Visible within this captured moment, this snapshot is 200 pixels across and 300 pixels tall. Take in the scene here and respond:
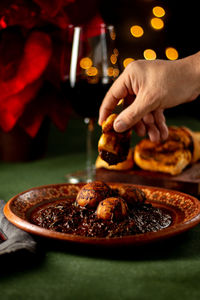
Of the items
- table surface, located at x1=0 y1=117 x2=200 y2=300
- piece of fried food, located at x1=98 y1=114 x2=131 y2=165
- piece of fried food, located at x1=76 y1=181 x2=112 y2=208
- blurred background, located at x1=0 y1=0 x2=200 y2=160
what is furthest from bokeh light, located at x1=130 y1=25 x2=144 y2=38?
table surface, located at x1=0 y1=117 x2=200 y2=300

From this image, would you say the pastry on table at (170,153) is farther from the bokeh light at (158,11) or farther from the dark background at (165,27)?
the bokeh light at (158,11)

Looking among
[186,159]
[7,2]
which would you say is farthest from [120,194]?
[7,2]

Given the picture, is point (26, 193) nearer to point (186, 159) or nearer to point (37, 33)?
point (186, 159)

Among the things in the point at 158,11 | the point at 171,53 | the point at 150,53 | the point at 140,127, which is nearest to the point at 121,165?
the point at 140,127

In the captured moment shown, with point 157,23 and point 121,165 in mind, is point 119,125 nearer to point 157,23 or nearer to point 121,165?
point 121,165

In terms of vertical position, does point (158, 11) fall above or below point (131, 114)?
above

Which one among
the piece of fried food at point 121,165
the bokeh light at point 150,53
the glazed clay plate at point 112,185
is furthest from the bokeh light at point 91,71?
the bokeh light at point 150,53
